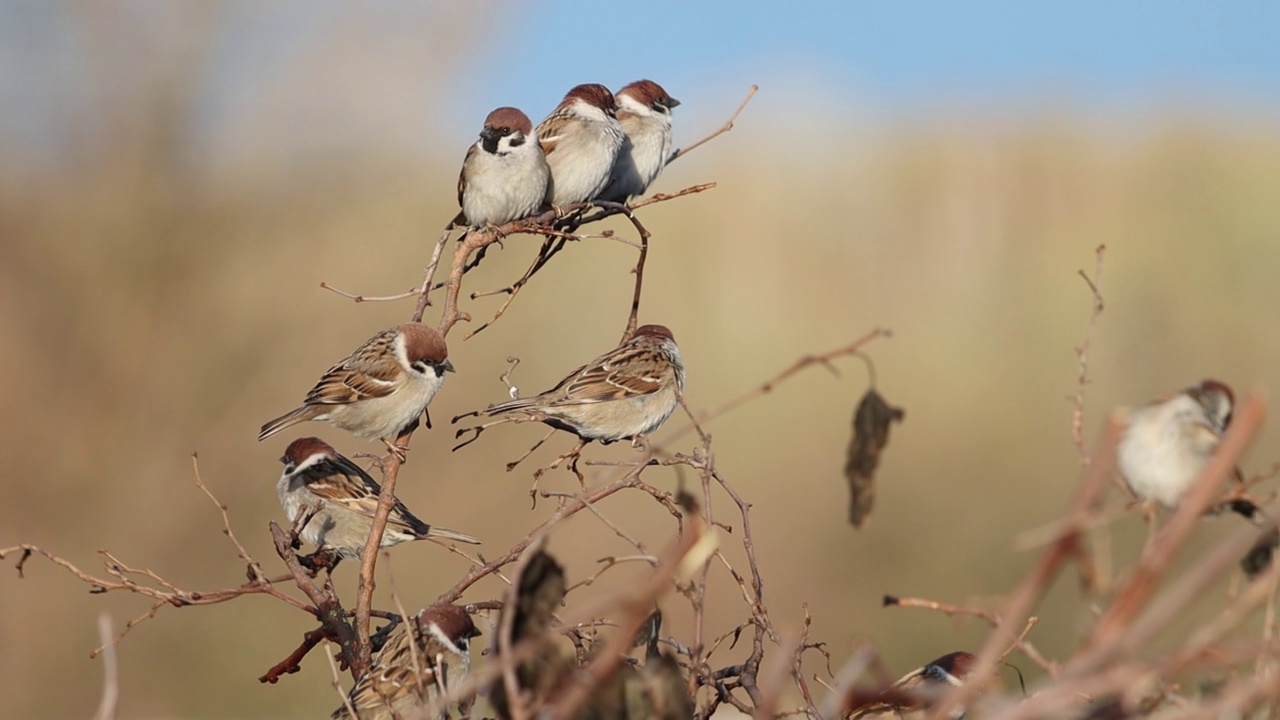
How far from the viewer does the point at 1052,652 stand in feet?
33.9

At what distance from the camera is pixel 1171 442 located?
2109 mm

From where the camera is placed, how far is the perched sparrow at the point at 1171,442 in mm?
2047

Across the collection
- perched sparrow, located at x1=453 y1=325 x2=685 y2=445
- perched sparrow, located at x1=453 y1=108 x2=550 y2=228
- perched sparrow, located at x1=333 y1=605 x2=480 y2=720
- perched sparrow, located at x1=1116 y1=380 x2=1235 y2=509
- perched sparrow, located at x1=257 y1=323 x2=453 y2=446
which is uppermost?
perched sparrow, located at x1=453 y1=108 x2=550 y2=228

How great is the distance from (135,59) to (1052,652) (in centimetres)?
789

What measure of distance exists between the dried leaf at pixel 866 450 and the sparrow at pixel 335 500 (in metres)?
2.24

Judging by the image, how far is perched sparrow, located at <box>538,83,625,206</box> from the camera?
4.28 m

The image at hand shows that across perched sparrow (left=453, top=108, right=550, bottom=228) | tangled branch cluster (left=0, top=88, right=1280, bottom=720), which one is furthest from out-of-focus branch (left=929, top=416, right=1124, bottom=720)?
perched sparrow (left=453, top=108, right=550, bottom=228)

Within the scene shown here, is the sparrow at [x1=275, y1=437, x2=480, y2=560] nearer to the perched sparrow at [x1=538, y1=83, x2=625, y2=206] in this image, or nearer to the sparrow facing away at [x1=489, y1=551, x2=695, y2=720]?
the perched sparrow at [x1=538, y1=83, x2=625, y2=206]

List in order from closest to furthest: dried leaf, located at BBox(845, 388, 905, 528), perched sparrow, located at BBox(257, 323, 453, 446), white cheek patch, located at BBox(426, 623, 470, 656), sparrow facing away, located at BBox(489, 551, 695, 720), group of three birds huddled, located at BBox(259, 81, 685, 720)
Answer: sparrow facing away, located at BBox(489, 551, 695, 720) < dried leaf, located at BBox(845, 388, 905, 528) < white cheek patch, located at BBox(426, 623, 470, 656) < perched sparrow, located at BBox(257, 323, 453, 446) < group of three birds huddled, located at BBox(259, 81, 685, 720)

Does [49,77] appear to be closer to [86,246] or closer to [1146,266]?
[86,246]

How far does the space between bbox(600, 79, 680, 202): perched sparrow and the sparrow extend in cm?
130

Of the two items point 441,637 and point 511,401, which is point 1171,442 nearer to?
point 441,637

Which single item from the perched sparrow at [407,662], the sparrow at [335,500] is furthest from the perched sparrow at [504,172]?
the perched sparrow at [407,662]

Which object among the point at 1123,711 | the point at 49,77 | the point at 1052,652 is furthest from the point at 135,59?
the point at 1123,711
